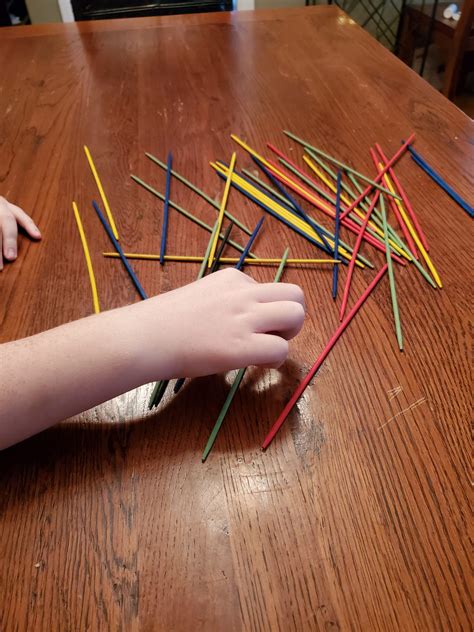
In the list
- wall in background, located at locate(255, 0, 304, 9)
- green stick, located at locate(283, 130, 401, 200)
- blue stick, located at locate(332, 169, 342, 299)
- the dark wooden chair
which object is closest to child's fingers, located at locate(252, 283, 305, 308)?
blue stick, located at locate(332, 169, 342, 299)

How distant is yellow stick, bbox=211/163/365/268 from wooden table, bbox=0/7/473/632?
0.02 m

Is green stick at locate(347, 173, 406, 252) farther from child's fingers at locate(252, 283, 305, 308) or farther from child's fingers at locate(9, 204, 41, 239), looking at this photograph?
child's fingers at locate(9, 204, 41, 239)

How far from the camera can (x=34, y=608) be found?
0.35 meters

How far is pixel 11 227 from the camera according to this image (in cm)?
64

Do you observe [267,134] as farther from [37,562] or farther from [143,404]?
[37,562]

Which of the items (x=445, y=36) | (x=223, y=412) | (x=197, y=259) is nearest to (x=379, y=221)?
(x=197, y=259)

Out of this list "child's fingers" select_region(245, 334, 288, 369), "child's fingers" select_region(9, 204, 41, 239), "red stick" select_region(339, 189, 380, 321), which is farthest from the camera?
"child's fingers" select_region(9, 204, 41, 239)

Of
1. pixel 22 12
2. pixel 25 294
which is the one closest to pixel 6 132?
pixel 25 294

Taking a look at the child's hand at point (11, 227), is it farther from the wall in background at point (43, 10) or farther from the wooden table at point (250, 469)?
the wall in background at point (43, 10)

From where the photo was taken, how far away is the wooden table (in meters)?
0.35

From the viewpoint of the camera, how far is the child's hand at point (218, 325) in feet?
1.44

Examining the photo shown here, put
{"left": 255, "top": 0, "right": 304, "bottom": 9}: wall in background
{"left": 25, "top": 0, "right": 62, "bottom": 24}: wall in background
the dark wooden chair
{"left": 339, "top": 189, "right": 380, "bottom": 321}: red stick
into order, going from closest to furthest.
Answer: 1. {"left": 339, "top": 189, "right": 380, "bottom": 321}: red stick
2. the dark wooden chair
3. {"left": 25, "top": 0, "right": 62, "bottom": 24}: wall in background
4. {"left": 255, "top": 0, "right": 304, "bottom": 9}: wall in background

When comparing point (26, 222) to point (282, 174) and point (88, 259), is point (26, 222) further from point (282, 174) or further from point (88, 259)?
point (282, 174)

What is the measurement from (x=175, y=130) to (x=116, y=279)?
0.44m
